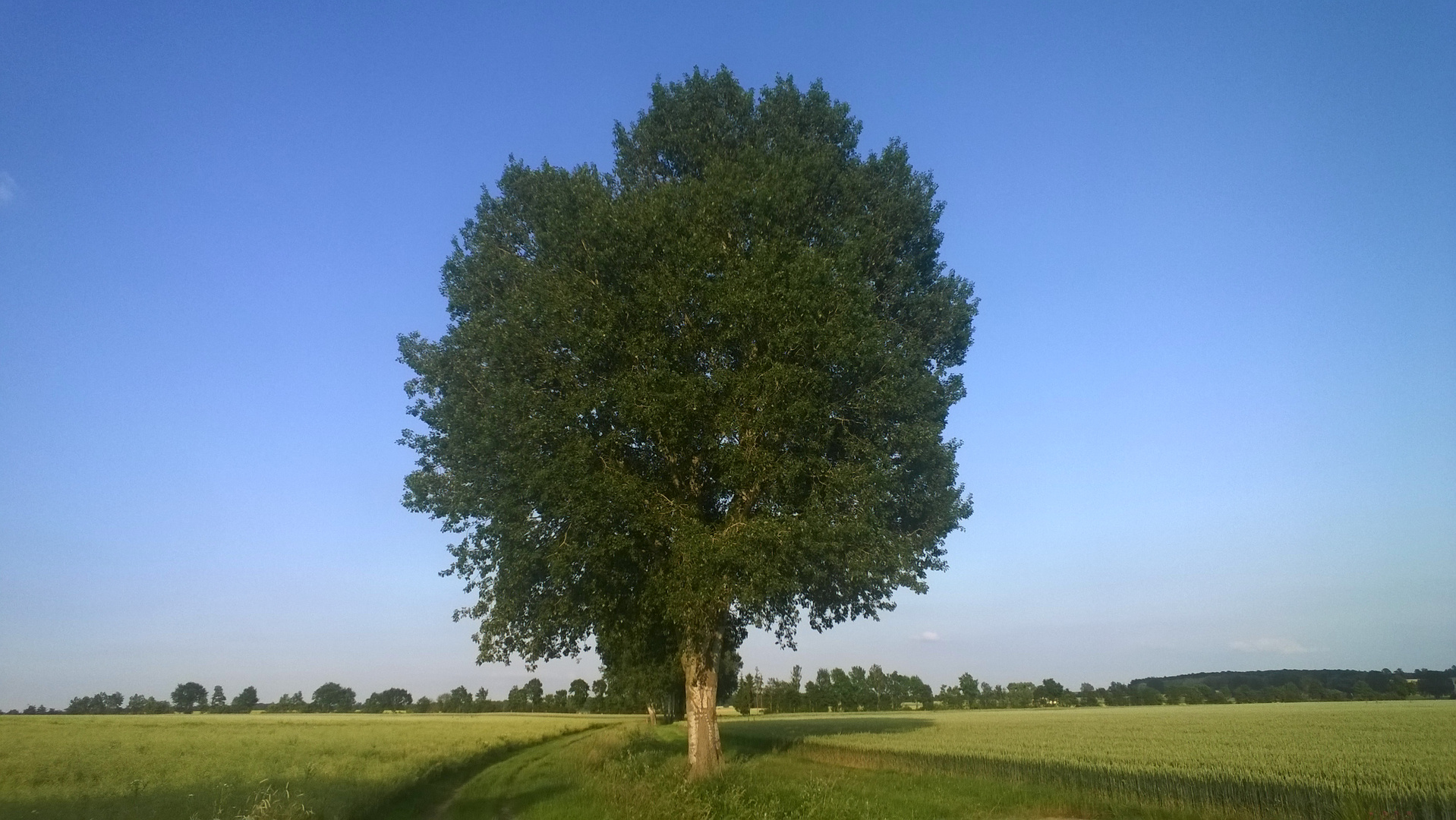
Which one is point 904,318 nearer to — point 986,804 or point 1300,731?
point 986,804

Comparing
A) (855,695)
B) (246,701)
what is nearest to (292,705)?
(246,701)

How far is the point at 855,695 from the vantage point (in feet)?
427

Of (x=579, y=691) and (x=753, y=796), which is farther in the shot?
(x=579, y=691)

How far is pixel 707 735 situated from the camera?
20.5m

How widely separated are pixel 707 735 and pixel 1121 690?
10941 centimetres

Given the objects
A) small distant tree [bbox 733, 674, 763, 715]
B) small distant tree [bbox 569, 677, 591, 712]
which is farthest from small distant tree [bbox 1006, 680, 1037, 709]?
small distant tree [bbox 569, 677, 591, 712]

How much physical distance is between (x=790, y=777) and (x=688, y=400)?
42.7ft

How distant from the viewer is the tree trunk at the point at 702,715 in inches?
793

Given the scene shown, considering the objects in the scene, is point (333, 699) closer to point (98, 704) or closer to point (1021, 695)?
point (98, 704)

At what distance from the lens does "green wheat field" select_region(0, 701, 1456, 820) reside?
53.1 ft

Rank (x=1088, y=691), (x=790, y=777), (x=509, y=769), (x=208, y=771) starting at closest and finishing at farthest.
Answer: (x=208, y=771) < (x=790, y=777) < (x=509, y=769) < (x=1088, y=691)

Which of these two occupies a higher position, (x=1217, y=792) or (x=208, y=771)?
(x=208, y=771)

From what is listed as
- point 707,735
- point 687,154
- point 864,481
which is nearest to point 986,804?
point 707,735

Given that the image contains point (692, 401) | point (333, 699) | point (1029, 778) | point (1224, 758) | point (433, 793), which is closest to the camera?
point (692, 401)
